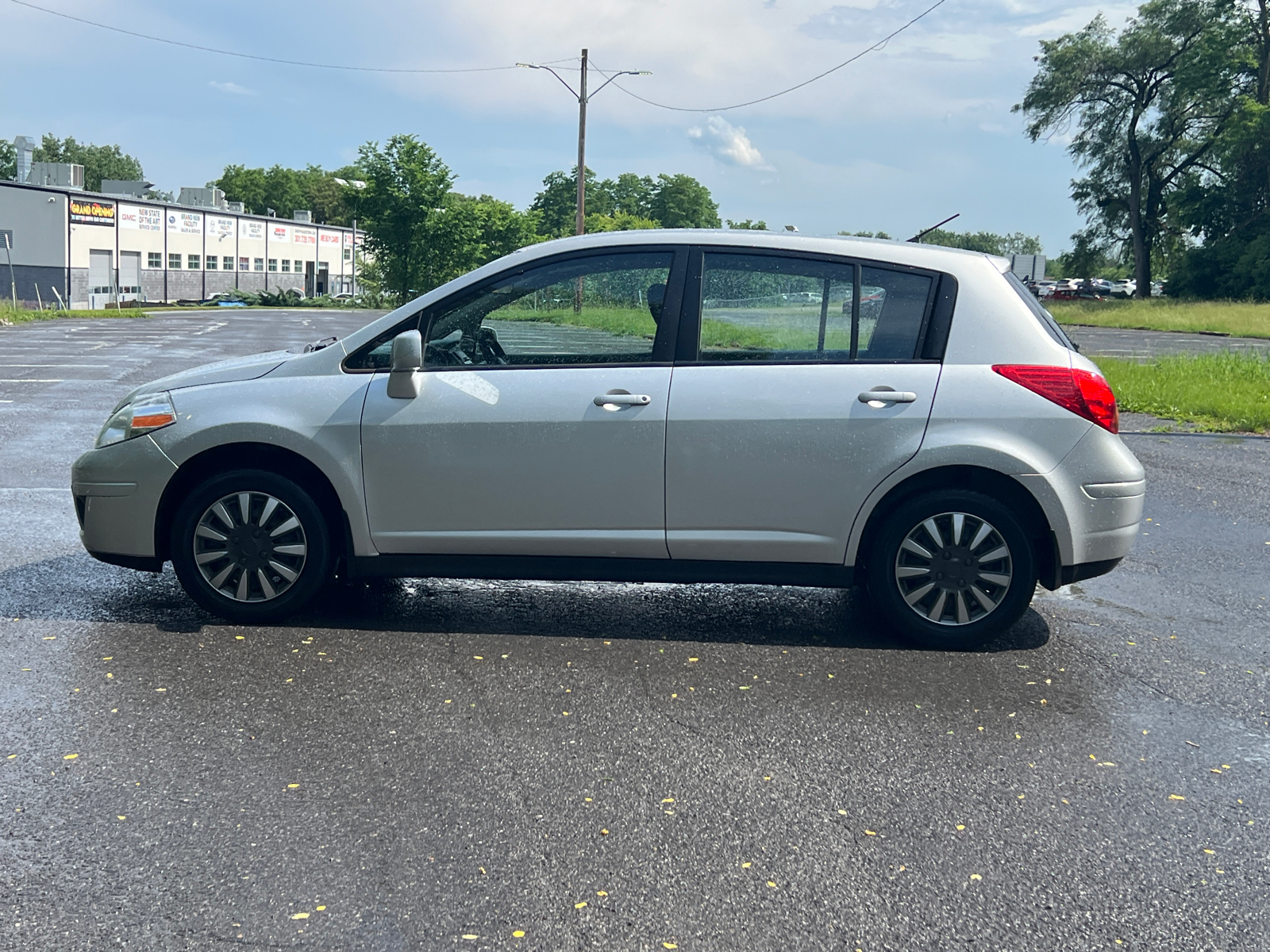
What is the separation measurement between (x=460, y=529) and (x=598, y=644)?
2.64ft

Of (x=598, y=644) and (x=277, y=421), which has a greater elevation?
(x=277, y=421)

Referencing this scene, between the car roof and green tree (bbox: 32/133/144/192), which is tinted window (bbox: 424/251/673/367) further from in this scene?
green tree (bbox: 32/133/144/192)

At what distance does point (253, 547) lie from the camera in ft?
18.2

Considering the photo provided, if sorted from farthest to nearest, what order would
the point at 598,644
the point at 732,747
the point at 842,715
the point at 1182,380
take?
the point at 1182,380
the point at 598,644
the point at 842,715
the point at 732,747

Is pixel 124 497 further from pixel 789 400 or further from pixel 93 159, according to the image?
pixel 93 159

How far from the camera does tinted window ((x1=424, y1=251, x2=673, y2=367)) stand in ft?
18.0

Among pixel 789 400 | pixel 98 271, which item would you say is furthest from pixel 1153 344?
pixel 98 271

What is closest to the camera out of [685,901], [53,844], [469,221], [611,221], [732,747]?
[685,901]

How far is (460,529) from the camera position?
548 centimetres

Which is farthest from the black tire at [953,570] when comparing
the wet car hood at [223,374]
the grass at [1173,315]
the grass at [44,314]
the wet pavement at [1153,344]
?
the grass at [44,314]

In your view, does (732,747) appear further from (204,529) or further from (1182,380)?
(1182,380)

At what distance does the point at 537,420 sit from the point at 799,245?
4.67 ft

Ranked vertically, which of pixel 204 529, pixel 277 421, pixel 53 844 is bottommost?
pixel 53 844

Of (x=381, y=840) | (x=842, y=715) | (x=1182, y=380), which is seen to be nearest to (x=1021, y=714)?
(x=842, y=715)
